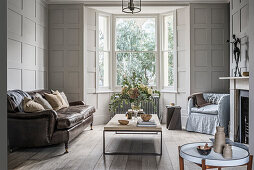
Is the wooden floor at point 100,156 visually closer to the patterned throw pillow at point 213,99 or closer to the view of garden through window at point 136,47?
the patterned throw pillow at point 213,99

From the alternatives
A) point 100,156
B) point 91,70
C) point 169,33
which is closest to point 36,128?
point 100,156

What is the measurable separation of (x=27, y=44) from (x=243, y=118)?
4.17m

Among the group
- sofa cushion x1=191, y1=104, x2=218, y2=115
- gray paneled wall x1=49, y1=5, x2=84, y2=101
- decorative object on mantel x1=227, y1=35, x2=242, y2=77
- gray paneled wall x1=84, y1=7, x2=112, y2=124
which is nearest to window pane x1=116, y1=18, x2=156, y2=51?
gray paneled wall x1=84, y1=7, x2=112, y2=124

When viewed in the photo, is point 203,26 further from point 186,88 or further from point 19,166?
point 19,166

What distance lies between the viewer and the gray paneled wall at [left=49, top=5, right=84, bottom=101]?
6762mm

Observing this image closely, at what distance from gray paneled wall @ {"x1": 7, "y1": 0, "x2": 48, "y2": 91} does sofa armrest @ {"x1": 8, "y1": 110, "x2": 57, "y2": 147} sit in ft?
3.09

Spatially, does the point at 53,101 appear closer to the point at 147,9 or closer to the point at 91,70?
the point at 91,70

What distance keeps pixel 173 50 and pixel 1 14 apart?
6330mm

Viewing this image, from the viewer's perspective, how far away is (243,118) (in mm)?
4879

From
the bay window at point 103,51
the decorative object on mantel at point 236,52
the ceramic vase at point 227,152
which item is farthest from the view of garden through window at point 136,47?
the ceramic vase at point 227,152

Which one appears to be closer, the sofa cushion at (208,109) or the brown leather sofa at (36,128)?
the brown leather sofa at (36,128)

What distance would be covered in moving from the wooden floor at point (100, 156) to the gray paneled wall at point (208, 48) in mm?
1656

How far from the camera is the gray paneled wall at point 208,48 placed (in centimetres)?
661

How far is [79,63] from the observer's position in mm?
6754
